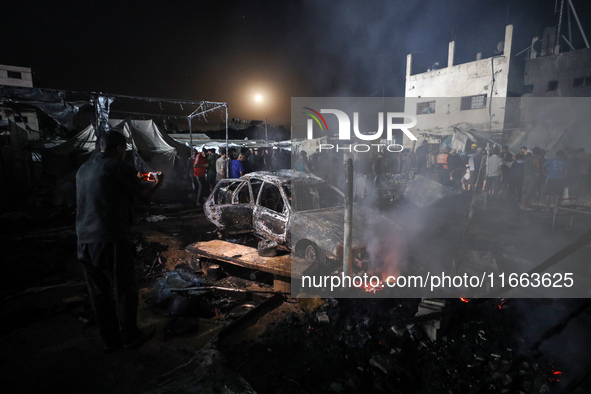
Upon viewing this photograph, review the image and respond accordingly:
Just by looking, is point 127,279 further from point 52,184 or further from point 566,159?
point 52,184

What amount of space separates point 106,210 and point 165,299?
1.75 meters

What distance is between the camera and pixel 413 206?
945 cm

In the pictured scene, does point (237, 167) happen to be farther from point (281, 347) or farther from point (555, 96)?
point (555, 96)

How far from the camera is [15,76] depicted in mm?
37094

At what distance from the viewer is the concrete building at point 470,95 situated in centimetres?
2005

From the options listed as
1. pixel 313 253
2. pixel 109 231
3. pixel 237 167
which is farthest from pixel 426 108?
pixel 109 231

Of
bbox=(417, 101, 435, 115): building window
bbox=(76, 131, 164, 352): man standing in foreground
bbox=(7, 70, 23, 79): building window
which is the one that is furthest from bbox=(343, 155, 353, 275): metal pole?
bbox=(7, 70, 23, 79): building window

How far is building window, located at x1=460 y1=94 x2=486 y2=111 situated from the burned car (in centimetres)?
2030

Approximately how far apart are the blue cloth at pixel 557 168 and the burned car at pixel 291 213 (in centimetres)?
722

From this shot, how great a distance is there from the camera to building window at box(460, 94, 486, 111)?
69.6 feet

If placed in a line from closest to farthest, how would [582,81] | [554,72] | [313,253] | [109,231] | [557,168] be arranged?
[109,231], [313,253], [557,168], [582,81], [554,72]

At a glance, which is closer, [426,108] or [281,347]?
A: [281,347]

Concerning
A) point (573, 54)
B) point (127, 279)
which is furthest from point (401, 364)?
point (573, 54)

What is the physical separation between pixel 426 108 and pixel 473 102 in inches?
149
